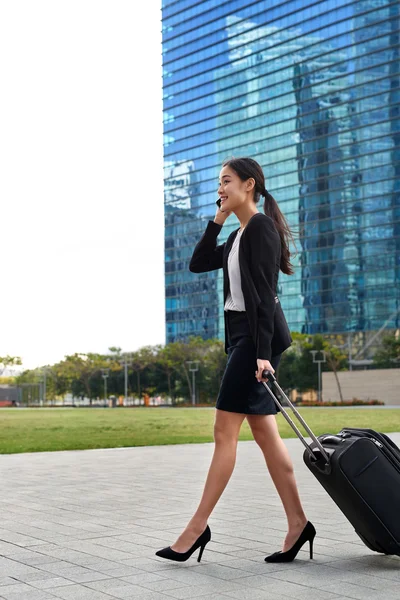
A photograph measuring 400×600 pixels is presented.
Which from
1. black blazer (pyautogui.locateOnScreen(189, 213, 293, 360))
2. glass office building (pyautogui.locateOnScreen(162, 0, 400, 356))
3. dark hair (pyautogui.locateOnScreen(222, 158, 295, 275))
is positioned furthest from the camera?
glass office building (pyautogui.locateOnScreen(162, 0, 400, 356))

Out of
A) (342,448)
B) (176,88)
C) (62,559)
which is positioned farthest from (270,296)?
(176,88)

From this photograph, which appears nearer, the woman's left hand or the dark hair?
the woman's left hand

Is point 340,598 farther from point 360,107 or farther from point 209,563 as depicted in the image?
point 360,107

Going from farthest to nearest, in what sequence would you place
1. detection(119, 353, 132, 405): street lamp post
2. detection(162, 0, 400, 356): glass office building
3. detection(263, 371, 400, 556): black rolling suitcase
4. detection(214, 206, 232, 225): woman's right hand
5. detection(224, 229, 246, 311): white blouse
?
detection(162, 0, 400, 356): glass office building, detection(119, 353, 132, 405): street lamp post, detection(214, 206, 232, 225): woman's right hand, detection(224, 229, 246, 311): white blouse, detection(263, 371, 400, 556): black rolling suitcase

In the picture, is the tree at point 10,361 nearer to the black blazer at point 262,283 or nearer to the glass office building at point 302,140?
the glass office building at point 302,140

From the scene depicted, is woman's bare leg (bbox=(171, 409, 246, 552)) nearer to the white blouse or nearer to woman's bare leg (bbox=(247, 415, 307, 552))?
woman's bare leg (bbox=(247, 415, 307, 552))

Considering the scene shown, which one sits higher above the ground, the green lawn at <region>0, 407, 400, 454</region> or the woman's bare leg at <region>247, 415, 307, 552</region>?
the woman's bare leg at <region>247, 415, 307, 552</region>

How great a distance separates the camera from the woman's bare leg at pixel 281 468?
4.09m

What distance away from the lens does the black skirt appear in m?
4.02

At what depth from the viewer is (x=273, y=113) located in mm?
104000

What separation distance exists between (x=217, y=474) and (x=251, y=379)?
49 centimetres

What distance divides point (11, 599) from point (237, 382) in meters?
1.42

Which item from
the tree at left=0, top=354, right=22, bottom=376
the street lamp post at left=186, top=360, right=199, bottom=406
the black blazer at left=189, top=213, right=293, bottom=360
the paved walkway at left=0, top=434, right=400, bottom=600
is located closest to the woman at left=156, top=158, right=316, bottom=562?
the black blazer at left=189, top=213, right=293, bottom=360

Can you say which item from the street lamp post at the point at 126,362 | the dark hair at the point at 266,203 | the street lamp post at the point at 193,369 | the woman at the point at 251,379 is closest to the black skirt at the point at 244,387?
the woman at the point at 251,379
